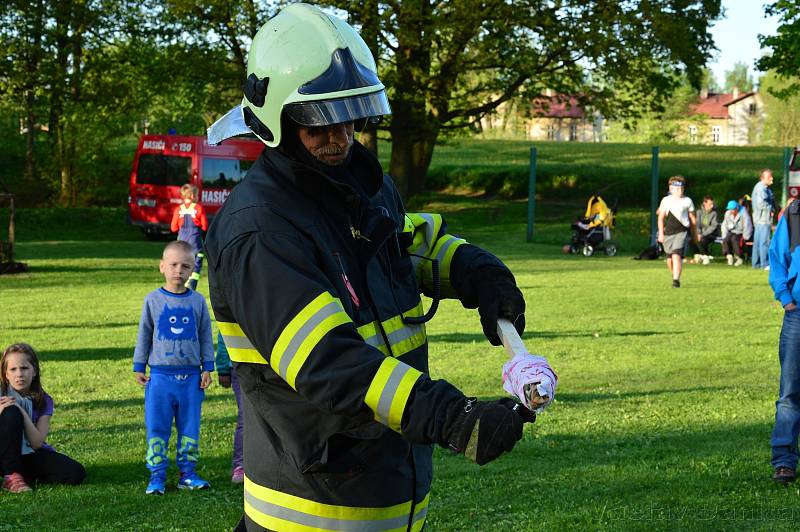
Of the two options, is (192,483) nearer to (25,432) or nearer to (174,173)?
(25,432)

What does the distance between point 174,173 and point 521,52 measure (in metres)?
10.5

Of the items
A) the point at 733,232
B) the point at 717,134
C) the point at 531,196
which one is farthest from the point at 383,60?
the point at 717,134

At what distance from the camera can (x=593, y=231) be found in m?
29.8

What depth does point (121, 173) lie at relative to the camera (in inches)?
1657

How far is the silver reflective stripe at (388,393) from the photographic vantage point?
2.71m

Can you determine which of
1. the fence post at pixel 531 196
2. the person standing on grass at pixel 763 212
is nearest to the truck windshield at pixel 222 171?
the fence post at pixel 531 196

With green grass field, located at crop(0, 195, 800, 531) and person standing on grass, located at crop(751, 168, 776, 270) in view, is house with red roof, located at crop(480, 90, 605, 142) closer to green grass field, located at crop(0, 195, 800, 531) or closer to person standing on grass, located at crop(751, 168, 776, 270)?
person standing on grass, located at crop(751, 168, 776, 270)

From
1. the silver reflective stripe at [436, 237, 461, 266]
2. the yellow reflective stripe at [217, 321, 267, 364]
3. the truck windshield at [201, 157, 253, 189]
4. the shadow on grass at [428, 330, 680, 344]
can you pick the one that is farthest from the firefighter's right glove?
the truck windshield at [201, 157, 253, 189]

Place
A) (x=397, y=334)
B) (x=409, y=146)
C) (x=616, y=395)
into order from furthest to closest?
(x=409, y=146) → (x=616, y=395) → (x=397, y=334)

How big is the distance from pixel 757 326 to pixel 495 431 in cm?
1374

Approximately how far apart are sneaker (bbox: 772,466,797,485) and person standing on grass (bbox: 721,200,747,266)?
2121cm

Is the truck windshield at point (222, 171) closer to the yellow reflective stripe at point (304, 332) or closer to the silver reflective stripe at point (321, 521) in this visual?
the silver reflective stripe at point (321, 521)

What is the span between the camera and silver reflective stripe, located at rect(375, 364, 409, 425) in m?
2.71

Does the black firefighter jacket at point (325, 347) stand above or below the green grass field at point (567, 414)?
above
